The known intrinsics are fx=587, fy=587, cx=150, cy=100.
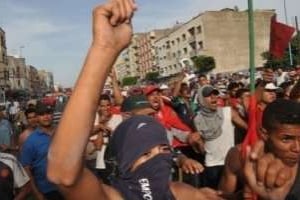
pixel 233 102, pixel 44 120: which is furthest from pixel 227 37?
pixel 44 120

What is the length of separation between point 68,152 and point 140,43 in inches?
5616

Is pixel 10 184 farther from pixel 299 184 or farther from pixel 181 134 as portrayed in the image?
pixel 181 134

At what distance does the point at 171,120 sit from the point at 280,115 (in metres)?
3.38

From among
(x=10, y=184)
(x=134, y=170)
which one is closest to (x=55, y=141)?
(x=134, y=170)

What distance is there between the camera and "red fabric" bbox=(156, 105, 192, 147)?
20.3 feet

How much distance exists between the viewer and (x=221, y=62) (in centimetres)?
8688

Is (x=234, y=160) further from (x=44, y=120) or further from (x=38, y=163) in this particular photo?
(x=44, y=120)

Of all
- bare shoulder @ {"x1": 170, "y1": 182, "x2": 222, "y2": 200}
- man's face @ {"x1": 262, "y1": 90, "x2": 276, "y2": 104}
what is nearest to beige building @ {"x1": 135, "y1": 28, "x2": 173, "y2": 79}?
man's face @ {"x1": 262, "y1": 90, "x2": 276, "y2": 104}

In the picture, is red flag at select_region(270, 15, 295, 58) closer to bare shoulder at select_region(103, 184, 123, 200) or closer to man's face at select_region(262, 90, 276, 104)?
man's face at select_region(262, 90, 276, 104)

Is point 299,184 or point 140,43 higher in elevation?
point 140,43

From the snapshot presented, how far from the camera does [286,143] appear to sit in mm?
2844

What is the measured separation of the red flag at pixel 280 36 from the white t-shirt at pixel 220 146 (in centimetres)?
105

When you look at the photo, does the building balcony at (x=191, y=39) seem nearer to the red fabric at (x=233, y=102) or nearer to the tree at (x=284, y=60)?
the tree at (x=284, y=60)

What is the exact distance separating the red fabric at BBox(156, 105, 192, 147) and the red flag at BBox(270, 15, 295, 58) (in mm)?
1351
